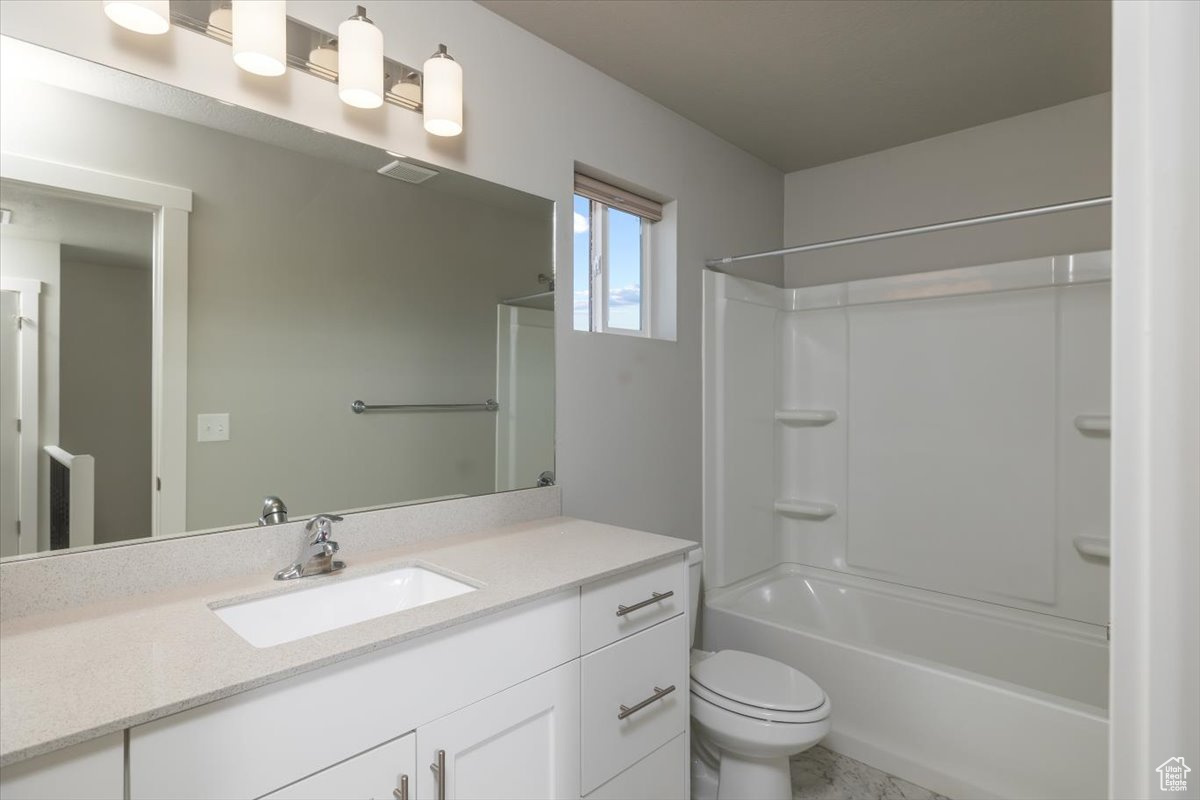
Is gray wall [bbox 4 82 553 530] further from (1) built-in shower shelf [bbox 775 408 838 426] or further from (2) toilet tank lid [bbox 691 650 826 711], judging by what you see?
(1) built-in shower shelf [bbox 775 408 838 426]

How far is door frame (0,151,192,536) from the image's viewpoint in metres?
1.31

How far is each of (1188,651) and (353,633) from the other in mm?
1050

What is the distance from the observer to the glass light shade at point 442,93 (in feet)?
5.44

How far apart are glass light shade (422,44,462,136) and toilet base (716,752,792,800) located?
2025 mm

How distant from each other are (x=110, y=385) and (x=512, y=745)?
1.09 meters

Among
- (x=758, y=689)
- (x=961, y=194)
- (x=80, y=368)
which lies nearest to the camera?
(x=80, y=368)

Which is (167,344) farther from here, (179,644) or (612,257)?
(612,257)


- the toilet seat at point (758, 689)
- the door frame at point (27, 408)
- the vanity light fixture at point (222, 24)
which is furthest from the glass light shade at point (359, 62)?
the toilet seat at point (758, 689)

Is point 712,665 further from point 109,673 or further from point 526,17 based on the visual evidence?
point 526,17

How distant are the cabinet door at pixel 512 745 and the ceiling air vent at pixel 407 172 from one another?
1329 millimetres

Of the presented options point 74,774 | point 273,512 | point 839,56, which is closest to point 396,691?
point 74,774

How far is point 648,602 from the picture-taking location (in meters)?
1.51

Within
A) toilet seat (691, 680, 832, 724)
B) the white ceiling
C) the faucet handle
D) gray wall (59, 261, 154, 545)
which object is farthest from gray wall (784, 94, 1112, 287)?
gray wall (59, 261, 154, 545)

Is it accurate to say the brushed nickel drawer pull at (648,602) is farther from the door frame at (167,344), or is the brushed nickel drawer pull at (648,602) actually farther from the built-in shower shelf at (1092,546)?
the built-in shower shelf at (1092,546)
